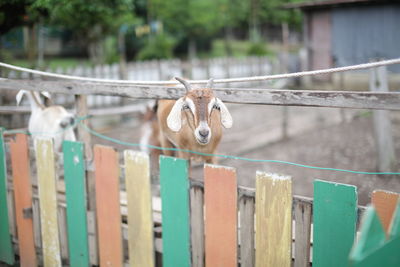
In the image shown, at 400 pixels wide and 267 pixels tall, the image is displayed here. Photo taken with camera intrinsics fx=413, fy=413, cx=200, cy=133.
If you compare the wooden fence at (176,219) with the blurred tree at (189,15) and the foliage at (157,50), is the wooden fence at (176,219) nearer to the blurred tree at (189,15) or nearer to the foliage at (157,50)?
the foliage at (157,50)

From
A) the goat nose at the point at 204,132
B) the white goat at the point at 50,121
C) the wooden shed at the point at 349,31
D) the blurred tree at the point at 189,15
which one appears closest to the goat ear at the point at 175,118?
the goat nose at the point at 204,132

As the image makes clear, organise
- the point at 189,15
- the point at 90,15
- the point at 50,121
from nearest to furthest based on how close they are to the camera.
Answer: the point at 50,121, the point at 90,15, the point at 189,15

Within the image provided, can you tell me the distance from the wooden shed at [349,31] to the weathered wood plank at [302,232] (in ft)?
37.5

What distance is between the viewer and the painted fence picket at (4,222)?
3.59 metres

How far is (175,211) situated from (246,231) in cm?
50

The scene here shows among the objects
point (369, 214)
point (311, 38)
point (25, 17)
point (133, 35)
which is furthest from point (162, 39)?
point (369, 214)

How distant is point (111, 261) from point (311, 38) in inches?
552

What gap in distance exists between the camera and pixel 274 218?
233cm

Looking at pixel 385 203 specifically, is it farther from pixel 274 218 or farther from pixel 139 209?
pixel 139 209

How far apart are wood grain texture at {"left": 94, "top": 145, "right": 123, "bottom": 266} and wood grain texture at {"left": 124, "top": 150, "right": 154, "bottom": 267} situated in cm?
11

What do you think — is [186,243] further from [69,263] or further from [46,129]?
[46,129]

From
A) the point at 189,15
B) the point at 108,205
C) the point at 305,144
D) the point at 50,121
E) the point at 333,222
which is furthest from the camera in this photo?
the point at 189,15

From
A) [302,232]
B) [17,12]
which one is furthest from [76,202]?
[17,12]

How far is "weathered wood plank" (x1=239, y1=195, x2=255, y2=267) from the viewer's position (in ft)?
8.06
